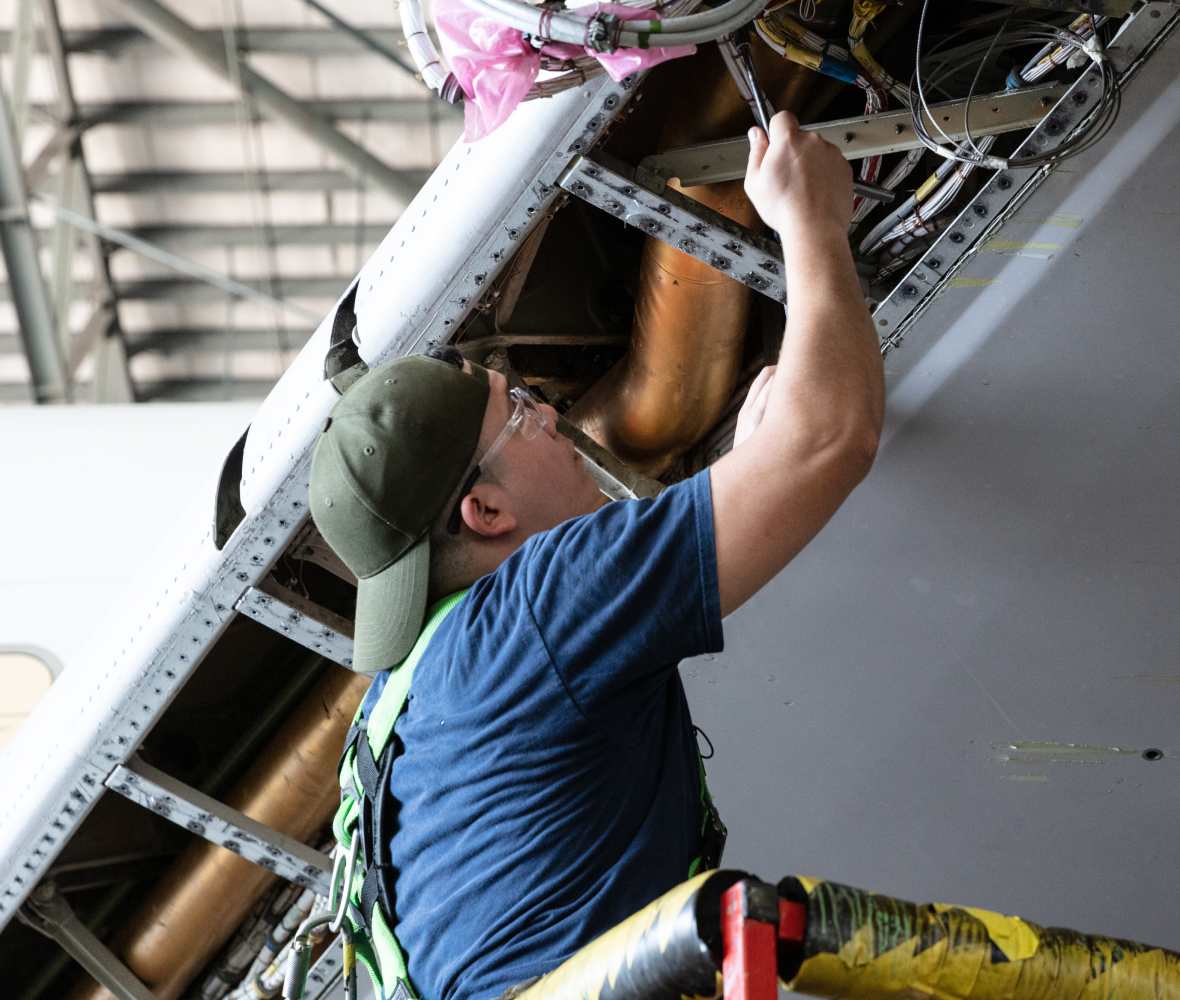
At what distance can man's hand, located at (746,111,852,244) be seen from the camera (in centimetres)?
146

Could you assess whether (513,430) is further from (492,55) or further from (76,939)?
(76,939)

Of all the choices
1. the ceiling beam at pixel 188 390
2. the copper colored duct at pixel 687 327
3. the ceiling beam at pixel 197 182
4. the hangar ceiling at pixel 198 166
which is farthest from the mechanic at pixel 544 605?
the ceiling beam at pixel 188 390

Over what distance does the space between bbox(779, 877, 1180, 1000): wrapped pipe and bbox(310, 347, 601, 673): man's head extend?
0.82 m

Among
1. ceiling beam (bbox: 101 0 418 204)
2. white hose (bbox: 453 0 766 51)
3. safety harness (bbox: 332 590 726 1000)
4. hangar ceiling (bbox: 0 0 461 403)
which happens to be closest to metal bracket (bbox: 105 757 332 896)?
safety harness (bbox: 332 590 726 1000)

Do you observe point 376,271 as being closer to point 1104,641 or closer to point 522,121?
point 522,121

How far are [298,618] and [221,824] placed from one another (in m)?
0.66

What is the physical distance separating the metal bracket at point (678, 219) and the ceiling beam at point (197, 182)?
28.5 ft

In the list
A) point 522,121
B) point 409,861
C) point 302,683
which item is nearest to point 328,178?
point 302,683

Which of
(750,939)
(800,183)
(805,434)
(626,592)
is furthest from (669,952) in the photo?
(800,183)

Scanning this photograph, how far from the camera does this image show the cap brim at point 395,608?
1585 millimetres

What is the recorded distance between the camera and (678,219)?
2.05 metres

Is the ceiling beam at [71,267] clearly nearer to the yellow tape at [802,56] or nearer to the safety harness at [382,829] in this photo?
the yellow tape at [802,56]

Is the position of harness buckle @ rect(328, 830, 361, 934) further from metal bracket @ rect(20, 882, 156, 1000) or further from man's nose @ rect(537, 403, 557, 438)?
metal bracket @ rect(20, 882, 156, 1000)

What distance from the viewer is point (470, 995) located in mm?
1376
